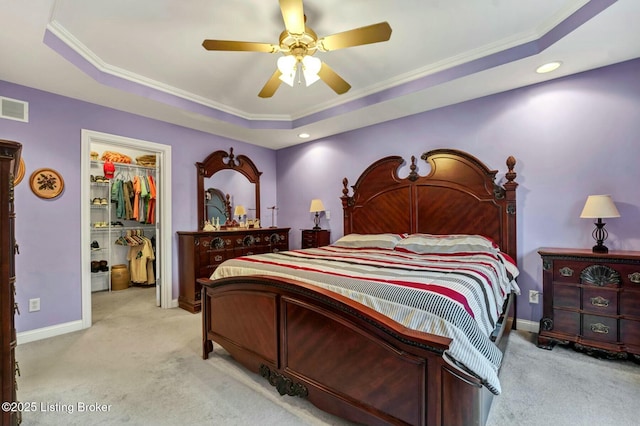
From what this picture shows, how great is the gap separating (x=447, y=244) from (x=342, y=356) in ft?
5.85

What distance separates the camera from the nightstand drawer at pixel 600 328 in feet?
7.70

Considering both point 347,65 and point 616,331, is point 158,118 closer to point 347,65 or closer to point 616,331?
point 347,65

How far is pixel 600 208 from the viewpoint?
2438 mm

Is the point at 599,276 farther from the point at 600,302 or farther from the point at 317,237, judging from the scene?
the point at 317,237

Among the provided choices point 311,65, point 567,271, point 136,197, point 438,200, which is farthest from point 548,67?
point 136,197

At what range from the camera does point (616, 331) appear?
2338mm

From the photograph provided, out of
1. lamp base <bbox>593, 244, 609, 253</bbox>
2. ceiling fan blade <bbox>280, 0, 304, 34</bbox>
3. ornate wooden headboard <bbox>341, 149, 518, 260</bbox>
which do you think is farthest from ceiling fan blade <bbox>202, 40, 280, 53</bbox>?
lamp base <bbox>593, 244, 609, 253</bbox>

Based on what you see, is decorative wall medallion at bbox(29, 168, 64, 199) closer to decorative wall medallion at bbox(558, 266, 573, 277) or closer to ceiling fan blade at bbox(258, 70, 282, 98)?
ceiling fan blade at bbox(258, 70, 282, 98)

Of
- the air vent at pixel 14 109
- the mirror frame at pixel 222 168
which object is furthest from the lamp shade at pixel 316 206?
the air vent at pixel 14 109

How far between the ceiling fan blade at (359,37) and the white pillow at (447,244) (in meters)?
1.91

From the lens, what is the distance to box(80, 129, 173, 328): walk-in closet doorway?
3930 millimetres

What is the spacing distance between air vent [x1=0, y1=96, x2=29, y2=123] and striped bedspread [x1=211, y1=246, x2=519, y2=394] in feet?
8.30

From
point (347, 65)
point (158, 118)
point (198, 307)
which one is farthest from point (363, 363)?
point (158, 118)

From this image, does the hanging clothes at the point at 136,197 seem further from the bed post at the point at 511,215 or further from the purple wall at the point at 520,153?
the bed post at the point at 511,215
